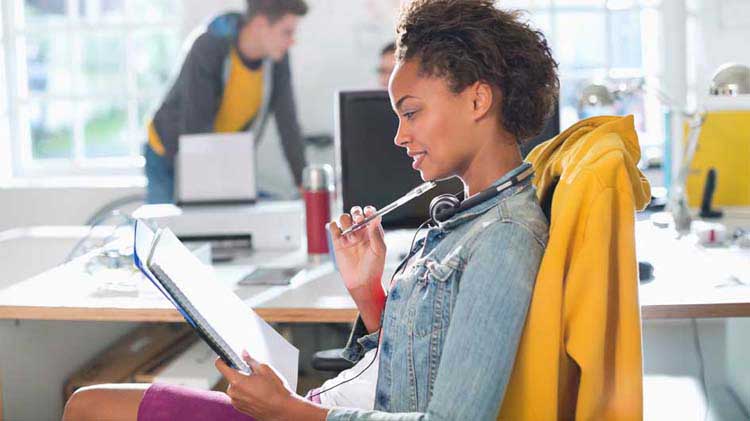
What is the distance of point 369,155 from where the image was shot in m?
2.24

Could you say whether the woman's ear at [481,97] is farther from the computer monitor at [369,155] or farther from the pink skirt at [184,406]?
the computer monitor at [369,155]

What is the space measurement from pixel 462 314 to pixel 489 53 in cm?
36

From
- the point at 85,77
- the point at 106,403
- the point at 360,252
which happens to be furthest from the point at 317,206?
the point at 85,77

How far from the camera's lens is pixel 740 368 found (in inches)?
95.2

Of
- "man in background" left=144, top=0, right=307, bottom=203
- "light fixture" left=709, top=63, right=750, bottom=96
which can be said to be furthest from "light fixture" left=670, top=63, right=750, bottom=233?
"man in background" left=144, top=0, right=307, bottom=203

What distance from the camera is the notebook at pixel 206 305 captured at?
121 centimetres

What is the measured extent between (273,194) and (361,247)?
10.7ft

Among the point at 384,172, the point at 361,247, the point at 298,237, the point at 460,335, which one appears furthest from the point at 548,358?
the point at 298,237

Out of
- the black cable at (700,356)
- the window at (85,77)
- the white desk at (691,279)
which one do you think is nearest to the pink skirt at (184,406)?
the white desk at (691,279)

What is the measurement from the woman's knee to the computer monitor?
846 millimetres

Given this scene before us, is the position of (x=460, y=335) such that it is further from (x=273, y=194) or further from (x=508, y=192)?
(x=273, y=194)

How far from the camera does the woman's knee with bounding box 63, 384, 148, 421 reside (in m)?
1.51

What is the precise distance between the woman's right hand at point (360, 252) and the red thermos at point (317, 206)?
29.2 inches

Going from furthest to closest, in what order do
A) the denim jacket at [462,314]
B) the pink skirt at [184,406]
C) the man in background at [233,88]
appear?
the man in background at [233,88]
the pink skirt at [184,406]
the denim jacket at [462,314]
